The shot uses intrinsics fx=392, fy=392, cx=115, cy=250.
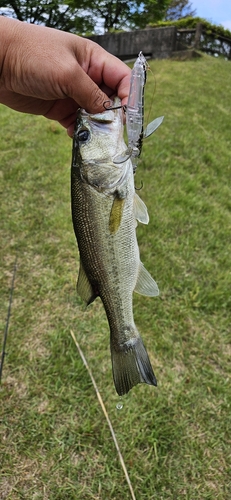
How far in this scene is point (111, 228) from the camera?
1547 millimetres

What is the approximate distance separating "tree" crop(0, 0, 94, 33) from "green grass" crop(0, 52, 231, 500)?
433 inches

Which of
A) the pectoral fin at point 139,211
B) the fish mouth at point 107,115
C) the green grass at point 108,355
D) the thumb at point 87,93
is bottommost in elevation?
the green grass at point 108,355

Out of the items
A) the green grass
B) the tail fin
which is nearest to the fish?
the tail fin

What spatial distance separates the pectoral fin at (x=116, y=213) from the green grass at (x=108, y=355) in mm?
1575

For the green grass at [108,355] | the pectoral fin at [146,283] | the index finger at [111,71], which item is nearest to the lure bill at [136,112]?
the index finger at [111,71]

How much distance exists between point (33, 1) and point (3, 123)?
9082mm

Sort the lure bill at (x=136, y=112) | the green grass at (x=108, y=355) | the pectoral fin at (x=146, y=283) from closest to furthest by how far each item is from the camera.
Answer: the lure bill at (x=136, y=112), the pectoral fin at (x=146, y=283), the green grass at (x=108, y=355)

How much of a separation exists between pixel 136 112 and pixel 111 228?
454 mm

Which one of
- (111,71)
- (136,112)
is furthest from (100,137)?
(111,71)

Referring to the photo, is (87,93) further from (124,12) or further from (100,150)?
(124,12)

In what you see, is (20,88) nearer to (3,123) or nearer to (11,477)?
(11,477)

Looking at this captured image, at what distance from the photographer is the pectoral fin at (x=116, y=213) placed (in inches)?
59.9

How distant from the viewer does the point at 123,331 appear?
5.49ft

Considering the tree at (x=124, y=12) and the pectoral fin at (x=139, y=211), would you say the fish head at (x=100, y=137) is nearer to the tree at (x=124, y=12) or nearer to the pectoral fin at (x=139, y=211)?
the pectoral fin at (x=139, y=211)
